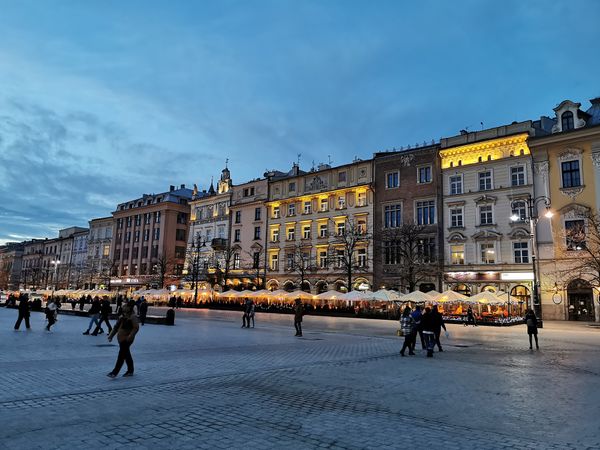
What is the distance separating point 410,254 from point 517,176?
12.1 meters

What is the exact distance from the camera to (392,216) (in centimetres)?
5256

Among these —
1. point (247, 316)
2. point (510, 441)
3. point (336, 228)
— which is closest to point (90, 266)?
point (336, 228)

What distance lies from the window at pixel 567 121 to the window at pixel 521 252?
35.9ft

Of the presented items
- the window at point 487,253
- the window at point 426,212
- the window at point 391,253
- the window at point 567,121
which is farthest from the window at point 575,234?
the window at point 391,253

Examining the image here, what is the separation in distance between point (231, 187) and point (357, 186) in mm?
23944

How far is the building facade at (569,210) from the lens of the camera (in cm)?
3966

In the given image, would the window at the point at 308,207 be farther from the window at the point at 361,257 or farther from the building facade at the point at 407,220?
the building facade at the point at 407,220

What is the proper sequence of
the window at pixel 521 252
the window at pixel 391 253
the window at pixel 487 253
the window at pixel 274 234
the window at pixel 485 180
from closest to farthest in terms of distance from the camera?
1. the window at pixel 521 252
2. the window at pixel 487 253
3. the window at pixel 485 180
4. the window at pixel 391 253
5. the window at pixel 274 234

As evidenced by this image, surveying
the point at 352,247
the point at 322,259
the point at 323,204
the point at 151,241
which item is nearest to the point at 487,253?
the point at 352,247

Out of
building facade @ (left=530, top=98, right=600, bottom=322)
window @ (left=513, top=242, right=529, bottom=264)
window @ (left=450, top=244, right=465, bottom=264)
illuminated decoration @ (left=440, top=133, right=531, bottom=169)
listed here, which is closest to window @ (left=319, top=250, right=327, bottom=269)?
window @ (left=450, top=244, right=465, bottom=264)

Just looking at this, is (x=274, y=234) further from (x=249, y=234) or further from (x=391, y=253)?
(x=391, y=253)

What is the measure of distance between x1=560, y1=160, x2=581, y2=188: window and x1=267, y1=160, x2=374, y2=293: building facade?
19325 millimetres

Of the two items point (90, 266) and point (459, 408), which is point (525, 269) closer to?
point (459, 408)

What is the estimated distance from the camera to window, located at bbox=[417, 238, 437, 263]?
47.3 meters
